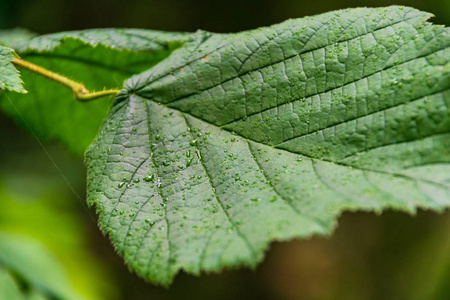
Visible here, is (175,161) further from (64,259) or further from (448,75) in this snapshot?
(64,259)

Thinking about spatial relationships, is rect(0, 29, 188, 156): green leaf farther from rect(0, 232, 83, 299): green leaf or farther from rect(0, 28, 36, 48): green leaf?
rect(0, 232, 83, 299): green leaf

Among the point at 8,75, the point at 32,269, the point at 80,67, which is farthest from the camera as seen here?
the point at 32,269

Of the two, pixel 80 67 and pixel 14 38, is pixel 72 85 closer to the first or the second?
pixel 80 67

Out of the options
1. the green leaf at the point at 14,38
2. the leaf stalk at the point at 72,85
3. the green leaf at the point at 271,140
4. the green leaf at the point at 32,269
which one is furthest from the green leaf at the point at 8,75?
the green leaf at the point at 32,269

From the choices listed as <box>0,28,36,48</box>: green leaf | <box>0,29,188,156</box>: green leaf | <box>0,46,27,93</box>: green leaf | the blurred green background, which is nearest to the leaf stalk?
<box>0,29,188,156</box>: green leaf

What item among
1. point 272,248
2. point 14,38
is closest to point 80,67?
point 14,38

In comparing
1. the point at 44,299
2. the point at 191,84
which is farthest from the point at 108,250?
the point at 191,84
